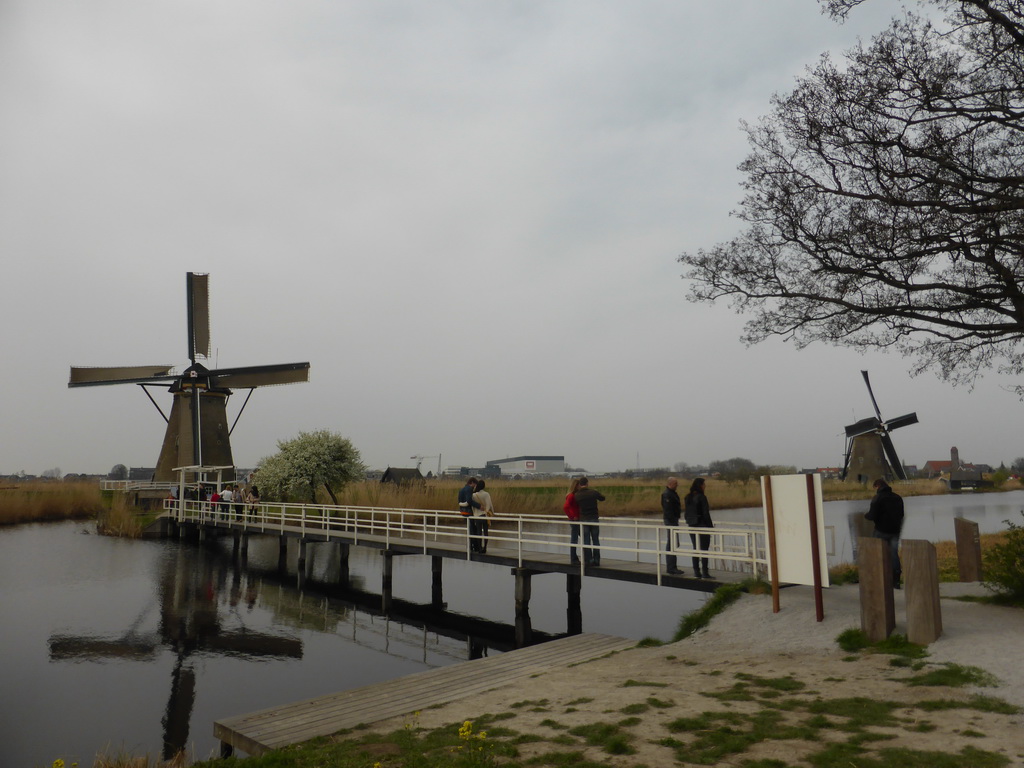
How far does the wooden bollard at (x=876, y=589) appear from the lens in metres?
8.17

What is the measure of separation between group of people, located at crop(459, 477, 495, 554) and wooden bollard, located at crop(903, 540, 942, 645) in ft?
33.1

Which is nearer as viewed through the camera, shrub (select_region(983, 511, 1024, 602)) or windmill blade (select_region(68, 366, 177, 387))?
shrub (select_region(983, 511, 1024, 602))

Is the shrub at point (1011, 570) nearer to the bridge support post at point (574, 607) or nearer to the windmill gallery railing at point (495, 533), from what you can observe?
the windmill gallery railing at point (495, 533)

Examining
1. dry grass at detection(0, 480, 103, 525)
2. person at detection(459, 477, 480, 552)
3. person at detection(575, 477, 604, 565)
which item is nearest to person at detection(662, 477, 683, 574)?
person at detection(575, 477, 604, 565)

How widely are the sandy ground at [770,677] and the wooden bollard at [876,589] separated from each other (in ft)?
1.28

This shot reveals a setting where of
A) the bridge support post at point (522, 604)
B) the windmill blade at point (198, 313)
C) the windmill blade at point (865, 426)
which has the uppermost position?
the windmill blade at point (198, 313)

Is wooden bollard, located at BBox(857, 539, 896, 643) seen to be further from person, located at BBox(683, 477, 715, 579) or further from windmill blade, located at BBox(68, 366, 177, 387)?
windmill blade, located at BBox(68, 366, 177, 387)

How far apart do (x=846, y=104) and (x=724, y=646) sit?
835cm

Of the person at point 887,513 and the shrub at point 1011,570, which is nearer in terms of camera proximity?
the shrub at point 1011,570

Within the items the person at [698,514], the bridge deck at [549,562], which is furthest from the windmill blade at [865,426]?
the person at [698,514]

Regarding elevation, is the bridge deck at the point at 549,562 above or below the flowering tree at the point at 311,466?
below

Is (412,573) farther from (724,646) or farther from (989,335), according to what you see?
(989,335)

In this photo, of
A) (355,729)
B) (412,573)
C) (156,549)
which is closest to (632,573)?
(355,729)

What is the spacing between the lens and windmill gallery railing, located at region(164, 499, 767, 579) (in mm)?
12141
